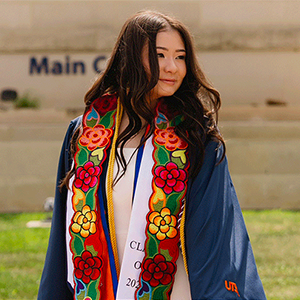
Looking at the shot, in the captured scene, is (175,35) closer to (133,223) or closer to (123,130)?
(123,130)

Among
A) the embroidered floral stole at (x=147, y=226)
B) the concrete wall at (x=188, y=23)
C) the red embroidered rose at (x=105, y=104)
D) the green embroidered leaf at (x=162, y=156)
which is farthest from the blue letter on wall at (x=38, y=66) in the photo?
the green embroidered leaf at (x=162, y=156)

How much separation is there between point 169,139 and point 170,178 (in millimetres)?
187

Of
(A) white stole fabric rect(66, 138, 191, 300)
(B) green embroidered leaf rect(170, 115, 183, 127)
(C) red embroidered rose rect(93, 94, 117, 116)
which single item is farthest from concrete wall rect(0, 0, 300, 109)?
(A) white stole fabric rect(66, 138, 191, 300)

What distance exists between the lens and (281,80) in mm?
10055

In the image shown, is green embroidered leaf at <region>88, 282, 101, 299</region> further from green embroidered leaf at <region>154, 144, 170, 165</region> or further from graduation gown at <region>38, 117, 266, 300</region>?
green embroidered leaf at <region>154, 144, 170, 165</region>

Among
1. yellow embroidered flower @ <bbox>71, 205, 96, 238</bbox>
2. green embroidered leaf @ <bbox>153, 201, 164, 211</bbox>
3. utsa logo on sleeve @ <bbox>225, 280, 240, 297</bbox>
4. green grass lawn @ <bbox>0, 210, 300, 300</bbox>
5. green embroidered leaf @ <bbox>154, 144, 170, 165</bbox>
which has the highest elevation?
green embroidered leaf @ <bbox>154, 144, 170, 165</bbox>

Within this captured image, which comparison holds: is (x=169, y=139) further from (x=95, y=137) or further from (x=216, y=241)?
(x=216, y=241)

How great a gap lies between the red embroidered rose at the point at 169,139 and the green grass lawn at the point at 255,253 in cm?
302

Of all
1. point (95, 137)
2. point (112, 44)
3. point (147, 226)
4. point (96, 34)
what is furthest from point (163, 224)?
point (96, 34)

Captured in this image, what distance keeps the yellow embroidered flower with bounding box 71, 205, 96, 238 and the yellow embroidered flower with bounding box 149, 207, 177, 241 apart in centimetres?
25

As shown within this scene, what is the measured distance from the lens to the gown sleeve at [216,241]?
2217 mm

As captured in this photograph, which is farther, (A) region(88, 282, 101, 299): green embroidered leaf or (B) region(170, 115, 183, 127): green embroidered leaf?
(B) region(170, 115, 183, 127): green embroidered leaf

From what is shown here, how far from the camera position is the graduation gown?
2.22 m

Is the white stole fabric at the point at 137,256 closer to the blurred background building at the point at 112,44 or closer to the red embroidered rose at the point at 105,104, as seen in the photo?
the red embroidered rose at the point at 105,104
